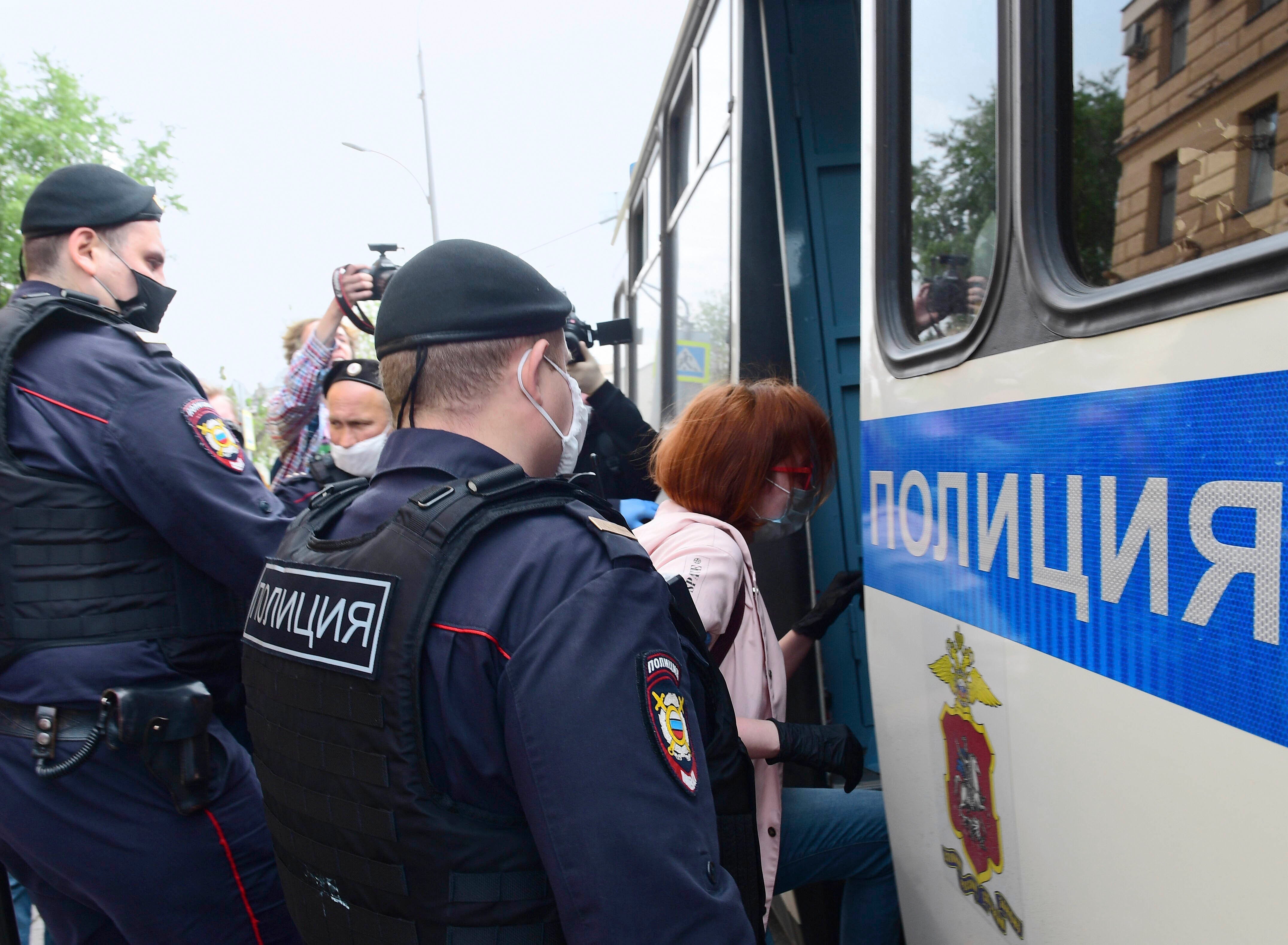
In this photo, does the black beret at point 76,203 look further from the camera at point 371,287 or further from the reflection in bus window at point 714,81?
the reflection in bus window at point 714,81

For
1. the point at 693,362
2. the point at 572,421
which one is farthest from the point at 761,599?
the point at 693,362

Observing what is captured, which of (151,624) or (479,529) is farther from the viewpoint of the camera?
(151,624)

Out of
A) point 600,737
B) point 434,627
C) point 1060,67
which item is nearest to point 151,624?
point 434,627

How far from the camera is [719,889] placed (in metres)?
1.11

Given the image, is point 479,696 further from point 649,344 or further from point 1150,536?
point 649,344

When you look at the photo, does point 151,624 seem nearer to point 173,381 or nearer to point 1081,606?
point 173,381

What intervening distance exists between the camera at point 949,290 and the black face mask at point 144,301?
171 cm

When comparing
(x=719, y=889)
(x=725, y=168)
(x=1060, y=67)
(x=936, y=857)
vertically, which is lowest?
(x=936, y=857)

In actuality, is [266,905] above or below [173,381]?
below

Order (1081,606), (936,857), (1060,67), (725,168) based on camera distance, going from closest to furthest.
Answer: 1. (1081,606)
2. (1060,67)
3. (936,857)
4. (725,168)

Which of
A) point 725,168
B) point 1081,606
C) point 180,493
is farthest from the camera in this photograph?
point 725,168

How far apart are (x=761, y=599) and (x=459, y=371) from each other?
98cm

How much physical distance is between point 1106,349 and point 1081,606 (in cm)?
31

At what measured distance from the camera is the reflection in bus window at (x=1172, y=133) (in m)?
0.99
